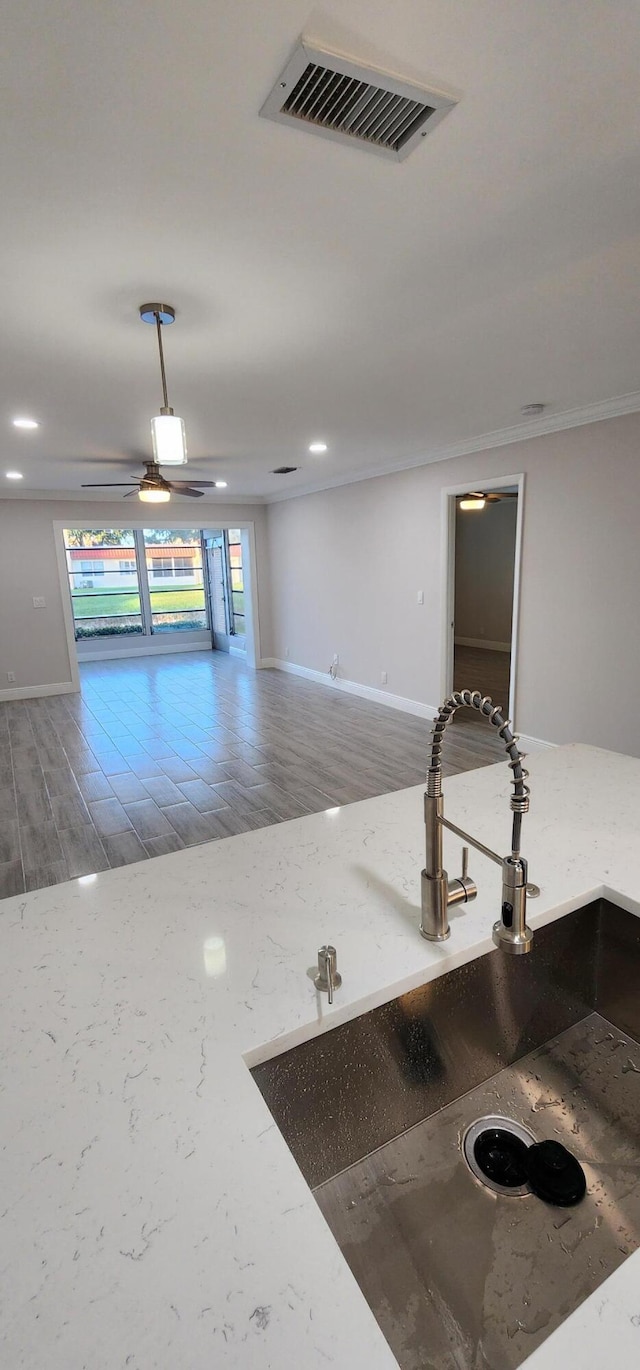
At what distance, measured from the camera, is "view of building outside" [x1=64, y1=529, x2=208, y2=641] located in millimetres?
9828

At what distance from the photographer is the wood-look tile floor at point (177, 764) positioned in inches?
133

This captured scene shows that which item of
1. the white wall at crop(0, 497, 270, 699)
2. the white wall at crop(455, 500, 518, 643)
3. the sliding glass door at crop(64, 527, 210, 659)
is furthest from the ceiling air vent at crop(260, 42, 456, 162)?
the sliding glass door at crop(64, 527, 210, 659)

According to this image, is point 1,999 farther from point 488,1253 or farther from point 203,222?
point 203,222

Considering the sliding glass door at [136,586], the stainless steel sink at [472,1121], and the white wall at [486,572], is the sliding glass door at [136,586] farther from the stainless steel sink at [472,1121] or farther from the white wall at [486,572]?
the stainless steel sink at [472,1121]

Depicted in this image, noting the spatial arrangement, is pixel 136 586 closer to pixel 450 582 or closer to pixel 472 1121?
pixel 450 582

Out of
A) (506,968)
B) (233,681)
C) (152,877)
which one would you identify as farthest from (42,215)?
(233,681)

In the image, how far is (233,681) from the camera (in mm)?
7660

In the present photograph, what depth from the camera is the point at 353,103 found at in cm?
128

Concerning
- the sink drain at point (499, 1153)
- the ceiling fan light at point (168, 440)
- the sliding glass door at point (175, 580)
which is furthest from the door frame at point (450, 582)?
the sliding glass door at point (175, 580)

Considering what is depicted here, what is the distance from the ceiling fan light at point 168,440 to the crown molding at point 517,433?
2698mm

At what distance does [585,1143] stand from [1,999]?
94 centimetres

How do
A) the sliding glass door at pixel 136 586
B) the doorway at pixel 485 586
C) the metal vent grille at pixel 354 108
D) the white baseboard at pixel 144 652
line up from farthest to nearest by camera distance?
the sliding glass door at pixel 136 586 < the white baseboard at pixel 144 652 < the doorway at pixel 485 586 < the metal vent grille at pixel 354 108

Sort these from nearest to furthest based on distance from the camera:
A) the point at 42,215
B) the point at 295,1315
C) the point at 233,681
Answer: the point at 295,1315, the point at 42,215, the point at 233,681

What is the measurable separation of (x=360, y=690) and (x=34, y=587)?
12.9ft
